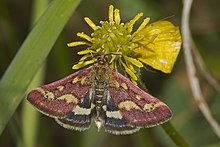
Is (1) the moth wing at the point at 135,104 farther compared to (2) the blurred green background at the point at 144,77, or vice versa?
(2) the blurred green background at the point at 144,77

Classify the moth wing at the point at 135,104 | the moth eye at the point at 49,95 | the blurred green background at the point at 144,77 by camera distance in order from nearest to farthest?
1. the moth wing at the point at 135,104
2. the moth eye at the point at 49,95
3. the blurred green background at the point at 144,77

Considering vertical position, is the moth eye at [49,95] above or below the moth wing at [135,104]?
above

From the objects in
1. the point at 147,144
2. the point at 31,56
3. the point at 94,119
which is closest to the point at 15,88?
the point at 31,56

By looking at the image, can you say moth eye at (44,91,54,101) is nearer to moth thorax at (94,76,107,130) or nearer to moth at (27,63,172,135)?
moth at (27,63,172,135)

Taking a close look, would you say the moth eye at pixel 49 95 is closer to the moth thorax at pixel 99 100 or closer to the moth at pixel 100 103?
the moth at pixel 100 103

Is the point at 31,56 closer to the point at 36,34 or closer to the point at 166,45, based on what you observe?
the point at 36,34

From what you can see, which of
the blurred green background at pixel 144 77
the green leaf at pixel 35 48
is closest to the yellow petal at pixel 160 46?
the green leaf at pixel 35 48

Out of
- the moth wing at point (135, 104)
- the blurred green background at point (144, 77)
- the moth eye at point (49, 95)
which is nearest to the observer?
the moth wing at point (135, 104)
